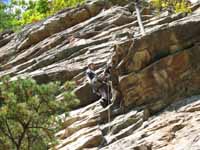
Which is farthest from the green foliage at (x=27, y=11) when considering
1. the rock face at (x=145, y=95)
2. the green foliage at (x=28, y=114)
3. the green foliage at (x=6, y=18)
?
the green foliage at (x=28, y=114)

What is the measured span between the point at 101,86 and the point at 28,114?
577 cm

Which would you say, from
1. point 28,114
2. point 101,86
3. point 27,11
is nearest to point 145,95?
point 101,86

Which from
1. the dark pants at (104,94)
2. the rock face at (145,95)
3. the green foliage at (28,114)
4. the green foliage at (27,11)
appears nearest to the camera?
the green foliage at (28,114)

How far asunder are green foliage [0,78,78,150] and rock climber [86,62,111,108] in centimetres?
408

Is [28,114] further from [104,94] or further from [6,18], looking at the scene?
[6,18]

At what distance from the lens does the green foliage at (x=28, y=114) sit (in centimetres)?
1406

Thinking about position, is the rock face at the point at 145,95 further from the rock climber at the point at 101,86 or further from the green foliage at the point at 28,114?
the green foliage at the point at 28,114

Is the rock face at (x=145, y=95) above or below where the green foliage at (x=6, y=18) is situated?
below

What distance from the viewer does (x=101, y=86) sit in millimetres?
19406

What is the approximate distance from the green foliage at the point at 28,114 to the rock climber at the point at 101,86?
4.08m

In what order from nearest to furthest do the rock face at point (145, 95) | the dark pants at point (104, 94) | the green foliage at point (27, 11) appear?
the rock face at point (145, 95) → the dark pants at point (104, 94) → the green foliage at point (27, 11)

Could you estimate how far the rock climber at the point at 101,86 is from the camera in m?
18.8

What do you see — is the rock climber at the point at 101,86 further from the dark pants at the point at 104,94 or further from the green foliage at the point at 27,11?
the green foliage at the point at 27,11

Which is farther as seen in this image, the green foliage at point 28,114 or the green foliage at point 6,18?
the green foliage at point 6,18
